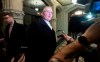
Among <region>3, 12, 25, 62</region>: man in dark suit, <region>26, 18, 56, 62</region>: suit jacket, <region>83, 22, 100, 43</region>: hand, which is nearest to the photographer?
<region>83, 22, 100, 43</region>: hand

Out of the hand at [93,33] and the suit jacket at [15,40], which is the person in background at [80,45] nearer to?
the hand at [93,33]

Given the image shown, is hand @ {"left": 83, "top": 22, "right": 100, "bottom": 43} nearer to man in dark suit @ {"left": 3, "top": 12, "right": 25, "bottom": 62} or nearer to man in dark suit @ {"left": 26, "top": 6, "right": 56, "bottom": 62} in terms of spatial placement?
man in dark suit @ {"left": 26, "top": 6, "right": 56, "bottom": 62}

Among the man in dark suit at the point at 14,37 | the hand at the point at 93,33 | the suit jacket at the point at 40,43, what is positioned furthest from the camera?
the man in dark suit at the point at 14,37

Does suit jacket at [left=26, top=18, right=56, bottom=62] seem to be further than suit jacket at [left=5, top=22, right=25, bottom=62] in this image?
No

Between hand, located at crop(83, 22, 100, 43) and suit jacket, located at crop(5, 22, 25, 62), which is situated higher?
hand, located at crop(83, 22, 100, 43)

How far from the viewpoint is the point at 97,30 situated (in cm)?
64

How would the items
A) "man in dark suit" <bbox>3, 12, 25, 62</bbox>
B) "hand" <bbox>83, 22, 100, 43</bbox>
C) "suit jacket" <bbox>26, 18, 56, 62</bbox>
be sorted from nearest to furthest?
"hand" <bbox>83, 22, 100, 43</bbox> < "suit jacket" <bbox>26, 18, 56, 62</bbox> < "man in dark suit" <bbox>3, 12, 25, 62</bbox>

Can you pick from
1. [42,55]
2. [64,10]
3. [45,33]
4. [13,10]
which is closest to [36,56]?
[42,55]

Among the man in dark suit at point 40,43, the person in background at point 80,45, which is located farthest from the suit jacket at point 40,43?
the person in background at point 80,45

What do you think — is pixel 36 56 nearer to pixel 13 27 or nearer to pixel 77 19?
pixel 13 27

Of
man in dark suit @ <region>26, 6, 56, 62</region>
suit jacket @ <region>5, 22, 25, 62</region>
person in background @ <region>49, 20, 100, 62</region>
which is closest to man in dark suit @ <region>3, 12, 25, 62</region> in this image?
suit jacket @ <region>5, 22, 25, 62</region>

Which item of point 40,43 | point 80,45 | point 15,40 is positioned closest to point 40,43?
point 40,43

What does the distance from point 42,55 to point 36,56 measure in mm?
89

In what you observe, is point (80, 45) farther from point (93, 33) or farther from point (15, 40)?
point (15, 40)
